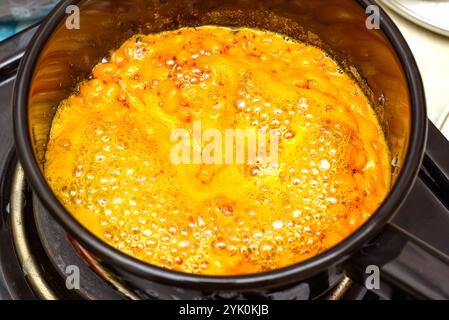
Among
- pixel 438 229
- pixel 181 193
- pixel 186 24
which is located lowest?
pixel 438 229

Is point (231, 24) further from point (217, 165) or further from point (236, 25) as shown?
point (217, 165)

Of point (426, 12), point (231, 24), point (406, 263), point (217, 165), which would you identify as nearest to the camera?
point (406, 263)

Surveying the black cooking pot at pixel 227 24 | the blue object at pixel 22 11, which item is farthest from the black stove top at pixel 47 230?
the blue object at pixel 22 11

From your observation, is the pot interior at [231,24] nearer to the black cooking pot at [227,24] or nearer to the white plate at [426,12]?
the black cooking pot at [227,24]

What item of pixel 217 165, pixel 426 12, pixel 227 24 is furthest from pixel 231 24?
pixel 426 12

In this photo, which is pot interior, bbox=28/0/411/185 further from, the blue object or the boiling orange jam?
the blue object

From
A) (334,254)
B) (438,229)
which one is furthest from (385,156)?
(334,254)

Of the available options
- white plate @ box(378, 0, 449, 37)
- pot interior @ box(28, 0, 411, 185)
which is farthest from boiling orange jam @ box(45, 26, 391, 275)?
white plate @ box(378, 0, 449, 37)

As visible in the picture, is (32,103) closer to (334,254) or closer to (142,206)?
(142,206)
